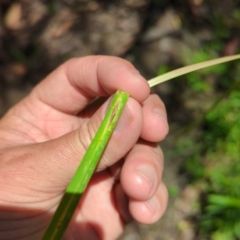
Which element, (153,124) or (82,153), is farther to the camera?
(153,124)

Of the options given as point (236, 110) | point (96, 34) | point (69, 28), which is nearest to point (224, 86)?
point (236, 110)

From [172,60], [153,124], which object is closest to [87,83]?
[153,124]

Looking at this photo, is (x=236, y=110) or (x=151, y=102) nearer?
(x=151, y=102)

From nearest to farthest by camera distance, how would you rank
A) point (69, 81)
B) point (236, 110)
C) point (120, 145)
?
point (120, 145), point (69, 81), point (236, 110)

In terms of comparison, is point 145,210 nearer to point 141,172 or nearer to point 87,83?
point 141,172

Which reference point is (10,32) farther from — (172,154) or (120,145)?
(120,145)

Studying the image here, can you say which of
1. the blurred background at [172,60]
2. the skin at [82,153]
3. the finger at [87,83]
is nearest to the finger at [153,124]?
the skin at [82,153]

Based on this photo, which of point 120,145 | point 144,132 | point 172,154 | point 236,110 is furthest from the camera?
point 172,154
